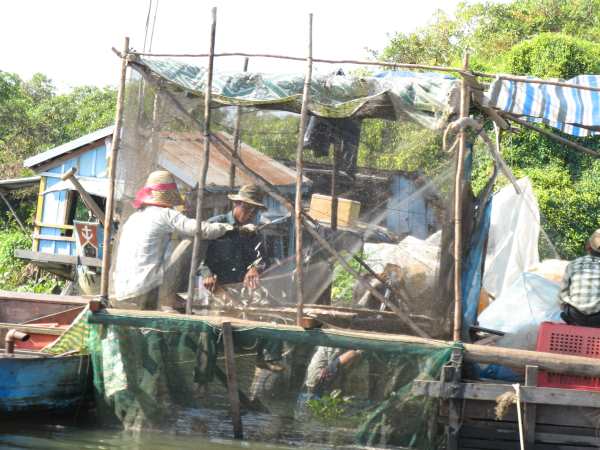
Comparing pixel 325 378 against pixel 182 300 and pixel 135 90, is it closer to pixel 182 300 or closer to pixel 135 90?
pixel 182 300

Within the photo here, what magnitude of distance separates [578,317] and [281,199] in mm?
2405

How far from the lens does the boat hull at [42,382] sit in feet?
22.3

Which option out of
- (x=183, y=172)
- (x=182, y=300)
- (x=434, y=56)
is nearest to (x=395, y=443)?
(x=182, y=300)

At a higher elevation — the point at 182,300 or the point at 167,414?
the point at 182,300

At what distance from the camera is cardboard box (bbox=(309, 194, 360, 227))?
648 centimetres

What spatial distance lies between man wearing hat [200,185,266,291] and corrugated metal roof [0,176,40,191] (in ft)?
41.8

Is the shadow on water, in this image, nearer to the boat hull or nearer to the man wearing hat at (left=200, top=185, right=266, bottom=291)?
the boat hull

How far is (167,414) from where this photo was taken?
6.70 metres

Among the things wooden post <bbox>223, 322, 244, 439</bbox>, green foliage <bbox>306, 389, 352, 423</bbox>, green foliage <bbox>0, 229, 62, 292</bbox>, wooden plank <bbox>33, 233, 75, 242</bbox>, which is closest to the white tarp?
wooden plank <bbox>33, 233, 75, 242</bbox>

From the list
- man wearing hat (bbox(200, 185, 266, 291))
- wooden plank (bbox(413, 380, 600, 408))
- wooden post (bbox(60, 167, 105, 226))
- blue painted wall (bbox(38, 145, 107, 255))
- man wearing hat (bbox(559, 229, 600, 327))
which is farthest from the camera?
blue painted wall (bbox(38, 145, 107, 255))

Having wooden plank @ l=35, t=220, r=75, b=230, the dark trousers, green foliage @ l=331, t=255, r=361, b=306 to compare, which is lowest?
the dark trousers

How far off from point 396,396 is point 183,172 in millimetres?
2400

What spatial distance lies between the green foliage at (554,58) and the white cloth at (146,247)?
37.6 feet

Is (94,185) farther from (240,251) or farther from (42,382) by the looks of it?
(240,251)
